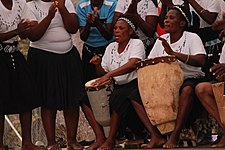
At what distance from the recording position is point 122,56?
8.21m

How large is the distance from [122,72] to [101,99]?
1.24ft

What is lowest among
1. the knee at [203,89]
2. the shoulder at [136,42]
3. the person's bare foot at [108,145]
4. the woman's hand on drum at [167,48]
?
the person's bare foot at [108,145]

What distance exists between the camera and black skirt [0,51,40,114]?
7.89 metres

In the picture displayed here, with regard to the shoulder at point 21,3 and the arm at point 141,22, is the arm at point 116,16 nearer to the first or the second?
the arm at point 141,22

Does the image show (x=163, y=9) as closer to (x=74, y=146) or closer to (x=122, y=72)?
(x=122, y=72)

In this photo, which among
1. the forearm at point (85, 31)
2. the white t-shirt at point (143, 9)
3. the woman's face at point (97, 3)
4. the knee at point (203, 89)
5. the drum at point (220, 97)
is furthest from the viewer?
the woman's face at point (97, 3)

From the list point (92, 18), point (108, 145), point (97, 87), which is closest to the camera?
point (108, 145)

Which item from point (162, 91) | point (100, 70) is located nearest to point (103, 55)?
point (100, 70)

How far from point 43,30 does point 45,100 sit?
77 centimetres

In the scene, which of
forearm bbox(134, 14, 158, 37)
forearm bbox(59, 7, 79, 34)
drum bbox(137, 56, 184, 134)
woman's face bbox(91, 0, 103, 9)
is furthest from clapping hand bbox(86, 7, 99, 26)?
drum bbox(137, 56, 184, 134)

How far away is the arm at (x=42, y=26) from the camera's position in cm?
819

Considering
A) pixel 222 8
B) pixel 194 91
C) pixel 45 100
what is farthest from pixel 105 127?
pixel 222 8

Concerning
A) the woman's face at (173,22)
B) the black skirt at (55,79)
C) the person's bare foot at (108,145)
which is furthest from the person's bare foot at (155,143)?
the woman's face at (173,22)

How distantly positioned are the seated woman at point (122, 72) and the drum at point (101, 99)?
2.5 inches
